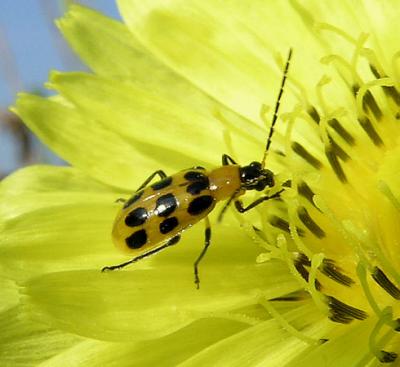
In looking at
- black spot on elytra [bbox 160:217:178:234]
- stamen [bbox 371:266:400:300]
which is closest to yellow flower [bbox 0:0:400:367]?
stamen [bbox 371:266:400:300]

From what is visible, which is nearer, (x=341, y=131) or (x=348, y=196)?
(x=348, y=196)

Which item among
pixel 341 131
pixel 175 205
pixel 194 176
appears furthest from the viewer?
pixel 341 131

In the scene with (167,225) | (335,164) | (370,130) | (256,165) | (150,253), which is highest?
(370,130)

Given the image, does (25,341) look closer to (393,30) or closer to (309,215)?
(309,215)

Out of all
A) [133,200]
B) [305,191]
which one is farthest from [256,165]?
[133,200]

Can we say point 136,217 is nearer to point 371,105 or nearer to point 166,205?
point 166,205

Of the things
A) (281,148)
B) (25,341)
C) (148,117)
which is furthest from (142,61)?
(25,341)

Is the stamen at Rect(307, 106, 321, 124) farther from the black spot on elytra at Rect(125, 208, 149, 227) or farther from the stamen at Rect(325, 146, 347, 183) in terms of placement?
the black spot on elytra at Rect(125, 208, 149, 227)
